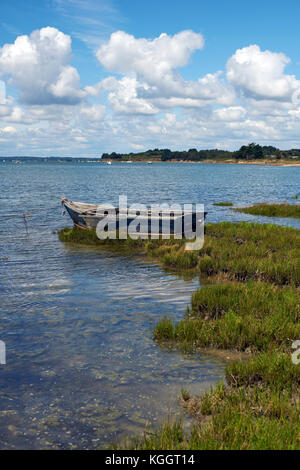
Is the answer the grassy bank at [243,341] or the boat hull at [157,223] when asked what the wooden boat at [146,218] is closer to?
the boat hull at [157,223]

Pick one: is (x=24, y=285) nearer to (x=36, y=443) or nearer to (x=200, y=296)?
(x=200, y=296)

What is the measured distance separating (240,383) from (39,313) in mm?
5632

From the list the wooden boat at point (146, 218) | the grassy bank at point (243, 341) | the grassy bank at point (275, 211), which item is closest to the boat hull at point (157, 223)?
the wooden boat at point (146, 218)

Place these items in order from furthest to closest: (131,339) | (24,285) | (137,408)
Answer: (24,285) → (131,339) → (137,408)

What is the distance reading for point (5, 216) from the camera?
30.6m

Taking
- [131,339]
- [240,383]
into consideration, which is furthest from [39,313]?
[240,383]

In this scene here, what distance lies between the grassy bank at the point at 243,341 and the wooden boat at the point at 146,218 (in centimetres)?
374

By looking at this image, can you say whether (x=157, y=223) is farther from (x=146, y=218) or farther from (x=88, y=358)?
(x=88, y=358)

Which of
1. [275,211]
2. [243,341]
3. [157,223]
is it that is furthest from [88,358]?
[275,211]

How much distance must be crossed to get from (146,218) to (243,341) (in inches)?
476

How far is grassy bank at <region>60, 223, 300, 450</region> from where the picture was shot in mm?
4363

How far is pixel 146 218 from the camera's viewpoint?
61.7 feet

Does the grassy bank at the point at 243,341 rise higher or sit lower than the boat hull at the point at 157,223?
lower

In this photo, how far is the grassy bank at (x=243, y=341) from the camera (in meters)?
4.36
